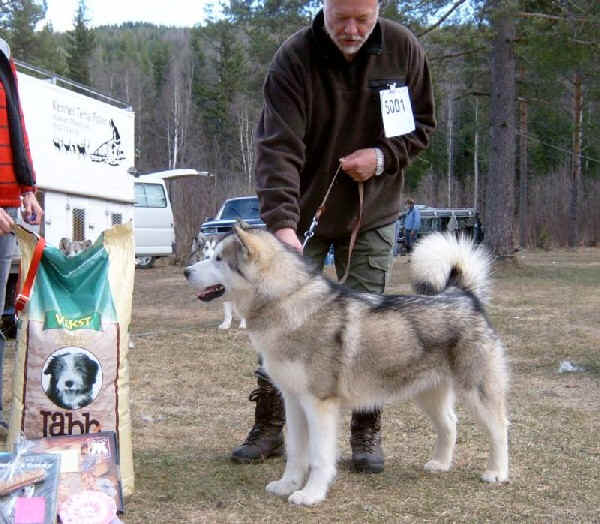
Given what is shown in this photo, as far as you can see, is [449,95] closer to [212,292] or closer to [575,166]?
[575,166]

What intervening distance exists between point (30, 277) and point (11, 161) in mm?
857

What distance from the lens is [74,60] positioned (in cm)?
3759

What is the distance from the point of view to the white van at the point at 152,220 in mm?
15094

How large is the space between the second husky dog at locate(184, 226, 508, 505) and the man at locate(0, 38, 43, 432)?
953 mm

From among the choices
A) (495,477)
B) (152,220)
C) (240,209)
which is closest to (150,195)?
Result: (152,220)

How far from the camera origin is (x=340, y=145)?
3301 millimetres

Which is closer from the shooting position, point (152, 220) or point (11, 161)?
point (11, 161)

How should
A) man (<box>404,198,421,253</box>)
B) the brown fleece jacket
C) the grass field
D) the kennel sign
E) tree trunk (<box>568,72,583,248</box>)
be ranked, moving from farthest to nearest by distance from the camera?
tree trunk (<box>568,72,583,248</box>)
man (<box>404,198,421,253</box>)
the kennel sign
the brown fleece jacket
the grass field

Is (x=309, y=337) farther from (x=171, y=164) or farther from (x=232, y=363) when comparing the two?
(x=171, y=164)

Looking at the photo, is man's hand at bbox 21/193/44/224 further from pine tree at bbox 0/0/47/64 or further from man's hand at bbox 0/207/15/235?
pine tree at bbox 0/0/47/64

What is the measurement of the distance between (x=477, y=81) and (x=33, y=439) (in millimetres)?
19766

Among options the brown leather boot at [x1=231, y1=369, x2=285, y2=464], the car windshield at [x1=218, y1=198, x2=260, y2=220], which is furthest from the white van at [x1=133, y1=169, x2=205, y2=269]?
the brown leather boot at [x1=231, y1=369, x2=285, y2=464]

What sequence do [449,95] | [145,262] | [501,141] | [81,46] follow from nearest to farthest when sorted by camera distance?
1. [501,141]
2. [145,262]
3. [449,95]
4. [81,46]

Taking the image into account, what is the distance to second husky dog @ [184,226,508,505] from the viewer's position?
2.82 metres
